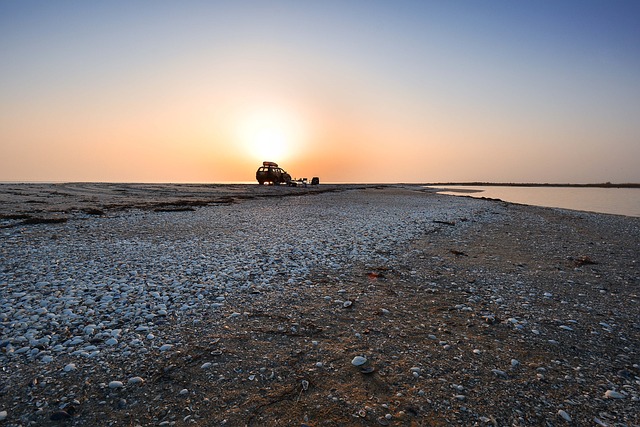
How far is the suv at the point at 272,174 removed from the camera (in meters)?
75.5

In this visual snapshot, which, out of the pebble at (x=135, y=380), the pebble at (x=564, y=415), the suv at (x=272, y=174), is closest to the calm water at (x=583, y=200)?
the suv at (x=272, y=174)

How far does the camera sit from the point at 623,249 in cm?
1520

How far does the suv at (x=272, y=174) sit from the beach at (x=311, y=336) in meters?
63.2

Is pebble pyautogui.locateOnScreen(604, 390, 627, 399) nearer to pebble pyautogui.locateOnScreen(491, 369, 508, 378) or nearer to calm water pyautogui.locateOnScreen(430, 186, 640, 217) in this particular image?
pebble pyautogui.locateOnScreen(491, 369, 508, 378)

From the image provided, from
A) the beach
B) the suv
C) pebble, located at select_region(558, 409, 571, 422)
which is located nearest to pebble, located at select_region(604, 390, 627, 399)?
the beach

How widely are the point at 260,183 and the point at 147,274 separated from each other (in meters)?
70.5

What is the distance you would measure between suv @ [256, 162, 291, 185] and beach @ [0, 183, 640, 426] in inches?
2486

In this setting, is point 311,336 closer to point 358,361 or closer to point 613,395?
point 358,361

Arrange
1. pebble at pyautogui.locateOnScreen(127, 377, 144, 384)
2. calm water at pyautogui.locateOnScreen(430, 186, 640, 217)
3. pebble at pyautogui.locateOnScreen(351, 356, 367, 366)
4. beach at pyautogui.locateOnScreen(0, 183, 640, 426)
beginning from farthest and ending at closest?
calm water at pyautogui.locateOnScreen(430, 186, 640, 217), pebble at pyautogui.locateOnScreen(351, 356, 367, 366), pebble at pyautogui.locateOnScreen(127, 377, 144, 384), beach at pyautogui.locateOnScreen(0, 183, 640, 426)

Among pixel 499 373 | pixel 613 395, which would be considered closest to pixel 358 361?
pixel 499 373

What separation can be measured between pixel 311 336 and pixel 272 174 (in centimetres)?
7114

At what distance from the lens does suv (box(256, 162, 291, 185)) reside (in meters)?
75.5

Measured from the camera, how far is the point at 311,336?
6.50m

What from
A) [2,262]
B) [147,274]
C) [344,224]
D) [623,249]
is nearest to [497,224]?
[623,249]
